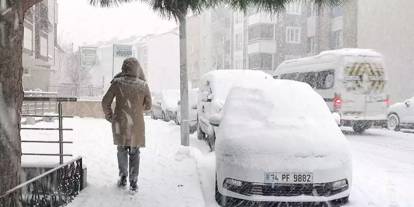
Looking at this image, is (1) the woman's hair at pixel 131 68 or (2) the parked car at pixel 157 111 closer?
(1) the woman's hair at pixel 131 68

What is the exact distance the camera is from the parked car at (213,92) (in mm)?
Result: 11278

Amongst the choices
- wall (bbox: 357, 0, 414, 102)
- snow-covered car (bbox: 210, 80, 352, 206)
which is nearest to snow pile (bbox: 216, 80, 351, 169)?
snow-covered car (bbox: 210, 80, 352, 206)

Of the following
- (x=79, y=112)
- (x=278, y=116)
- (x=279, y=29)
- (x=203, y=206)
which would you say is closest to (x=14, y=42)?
(x=203, y=206)

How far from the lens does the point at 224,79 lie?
485 inches

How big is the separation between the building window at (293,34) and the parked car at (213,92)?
32.0m

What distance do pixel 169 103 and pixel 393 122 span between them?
9871mm

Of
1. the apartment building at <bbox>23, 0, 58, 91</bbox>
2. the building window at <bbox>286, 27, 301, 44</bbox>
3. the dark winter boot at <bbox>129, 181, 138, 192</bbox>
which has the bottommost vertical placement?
the dark winter boot at <bbox>129, 181, 138, 192</bbox>

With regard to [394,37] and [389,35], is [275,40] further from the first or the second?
[394,37]

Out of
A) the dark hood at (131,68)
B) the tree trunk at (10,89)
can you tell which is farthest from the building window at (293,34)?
the tree trunk at (10,89)

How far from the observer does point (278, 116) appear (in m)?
6.57

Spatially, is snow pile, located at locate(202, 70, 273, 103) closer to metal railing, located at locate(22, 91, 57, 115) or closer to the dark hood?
metal railing, located at locate(22, 91, 57, 115)

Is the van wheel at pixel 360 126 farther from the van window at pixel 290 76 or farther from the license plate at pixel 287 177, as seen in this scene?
the license plate at pixel 287 177

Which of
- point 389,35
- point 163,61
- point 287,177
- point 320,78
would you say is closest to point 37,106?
point 320,78

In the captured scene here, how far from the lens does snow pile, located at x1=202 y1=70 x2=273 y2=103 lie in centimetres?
1176
